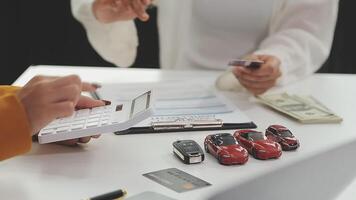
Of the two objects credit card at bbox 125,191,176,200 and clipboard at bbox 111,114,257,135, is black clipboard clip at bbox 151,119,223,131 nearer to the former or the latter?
clipboard at bbox 111,114,257,135

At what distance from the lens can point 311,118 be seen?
32.4 inches

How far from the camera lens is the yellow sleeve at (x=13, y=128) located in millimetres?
→ 593

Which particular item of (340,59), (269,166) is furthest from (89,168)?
(340,59)

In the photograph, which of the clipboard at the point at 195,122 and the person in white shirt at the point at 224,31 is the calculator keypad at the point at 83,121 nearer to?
the clipboard at the point at 195,122

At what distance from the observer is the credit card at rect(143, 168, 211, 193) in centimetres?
58

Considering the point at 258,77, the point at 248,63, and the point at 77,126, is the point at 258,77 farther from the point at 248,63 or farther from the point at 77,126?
the point at 77,126

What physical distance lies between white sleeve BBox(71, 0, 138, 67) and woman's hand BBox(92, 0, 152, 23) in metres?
0.08

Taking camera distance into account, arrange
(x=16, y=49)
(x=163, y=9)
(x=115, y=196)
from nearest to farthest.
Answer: (x=115, y=196) < (x=163, y=9) < (x=16, y=49)

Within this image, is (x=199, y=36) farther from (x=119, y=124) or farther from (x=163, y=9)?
(x=119, y=124)

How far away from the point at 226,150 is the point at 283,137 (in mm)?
101

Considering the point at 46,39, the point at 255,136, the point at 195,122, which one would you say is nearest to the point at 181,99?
the point at 195,122

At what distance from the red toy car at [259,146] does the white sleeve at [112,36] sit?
2.02 ft

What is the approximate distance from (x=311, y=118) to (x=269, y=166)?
21 centimetres

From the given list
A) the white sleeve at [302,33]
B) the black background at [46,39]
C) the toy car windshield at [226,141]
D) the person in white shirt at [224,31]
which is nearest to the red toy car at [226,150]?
the toy car windshield at [226,141]
